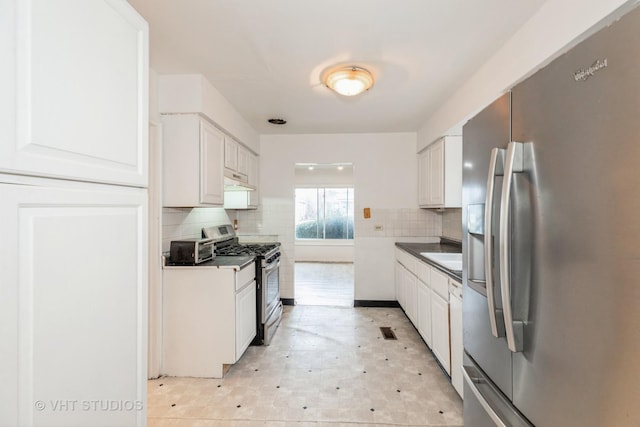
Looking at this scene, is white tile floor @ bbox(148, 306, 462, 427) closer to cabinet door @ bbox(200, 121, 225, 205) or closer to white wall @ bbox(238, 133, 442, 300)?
white wall @ bbox(238, 133, 442, 300)

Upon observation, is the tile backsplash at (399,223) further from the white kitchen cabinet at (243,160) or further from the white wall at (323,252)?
the white wall at (323,252)

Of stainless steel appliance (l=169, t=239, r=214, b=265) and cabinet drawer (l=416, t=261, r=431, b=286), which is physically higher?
stainless steel appliance (l=169, t=239, r=214, b=265)

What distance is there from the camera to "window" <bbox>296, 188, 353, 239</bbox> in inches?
311

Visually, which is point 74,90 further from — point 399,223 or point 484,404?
point 399,223

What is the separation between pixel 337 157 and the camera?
419 cm

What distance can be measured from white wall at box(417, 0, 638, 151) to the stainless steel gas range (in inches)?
88.4

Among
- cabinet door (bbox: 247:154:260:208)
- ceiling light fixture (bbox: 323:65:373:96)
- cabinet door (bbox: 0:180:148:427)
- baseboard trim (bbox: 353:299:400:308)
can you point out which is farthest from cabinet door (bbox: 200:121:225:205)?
baseboard trim (bbox: 353:299:400:308)

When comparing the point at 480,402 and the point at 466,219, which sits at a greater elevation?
the point at 466,219

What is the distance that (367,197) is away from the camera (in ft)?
13.7

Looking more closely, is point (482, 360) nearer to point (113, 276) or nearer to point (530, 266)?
point (530, 266)

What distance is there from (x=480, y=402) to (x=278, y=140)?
373 cm

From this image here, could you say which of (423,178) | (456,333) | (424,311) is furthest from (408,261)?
(456,333)

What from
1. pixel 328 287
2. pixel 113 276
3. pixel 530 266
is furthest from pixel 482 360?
pixel 328 287

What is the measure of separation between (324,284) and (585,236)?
195 inches
